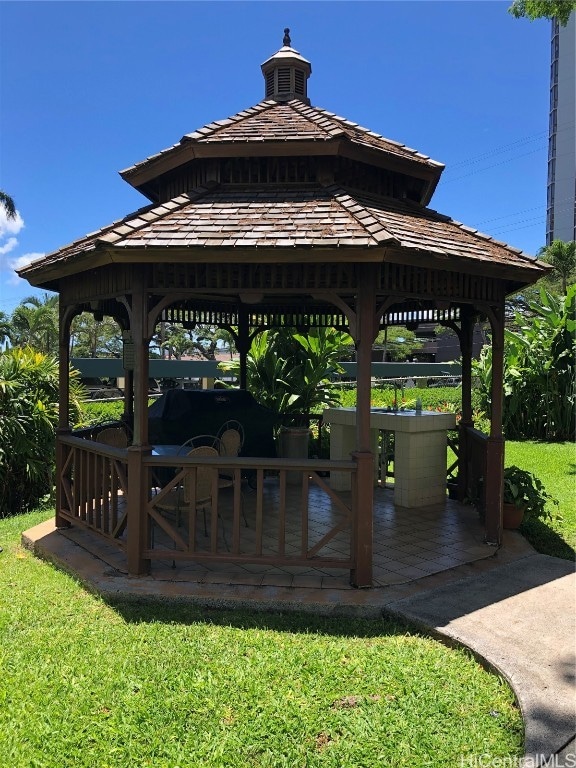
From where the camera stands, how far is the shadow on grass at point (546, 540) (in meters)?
6.13

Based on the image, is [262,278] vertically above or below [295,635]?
above

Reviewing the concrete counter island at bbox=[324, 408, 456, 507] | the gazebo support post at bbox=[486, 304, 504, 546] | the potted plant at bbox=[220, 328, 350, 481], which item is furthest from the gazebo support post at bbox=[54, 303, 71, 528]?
the gazebo support post at bbox=[486, 304, 504, 546]

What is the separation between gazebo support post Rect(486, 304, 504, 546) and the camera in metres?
6.08

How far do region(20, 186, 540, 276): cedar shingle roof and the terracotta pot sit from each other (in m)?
2.66

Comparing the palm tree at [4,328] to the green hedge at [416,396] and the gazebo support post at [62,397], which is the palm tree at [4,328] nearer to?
the green hedge at [416,396]

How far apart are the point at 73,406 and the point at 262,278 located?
6.52 metres

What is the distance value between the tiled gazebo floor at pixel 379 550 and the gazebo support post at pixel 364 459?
0.80ft

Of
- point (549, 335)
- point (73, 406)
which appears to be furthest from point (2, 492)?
point (549, 335)

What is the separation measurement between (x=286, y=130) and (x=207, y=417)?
12.2ft

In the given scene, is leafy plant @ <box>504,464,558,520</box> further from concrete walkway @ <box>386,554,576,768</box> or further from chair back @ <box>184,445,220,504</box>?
chair back @ <box>184,445,220,504</box>

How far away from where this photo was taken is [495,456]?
616 cm

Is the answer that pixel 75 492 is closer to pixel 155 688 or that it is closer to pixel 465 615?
pixel 155 688

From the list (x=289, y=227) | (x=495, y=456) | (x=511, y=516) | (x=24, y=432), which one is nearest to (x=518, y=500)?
(x=511, y=516)

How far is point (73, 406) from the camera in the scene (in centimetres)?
1043
